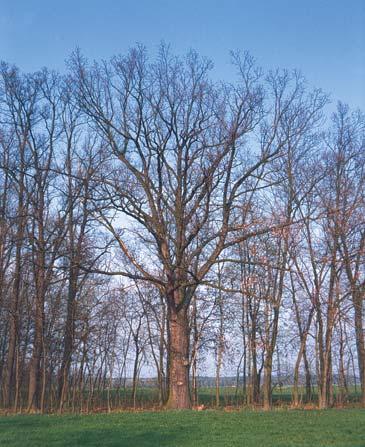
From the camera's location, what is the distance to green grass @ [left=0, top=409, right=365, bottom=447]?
1105 cm

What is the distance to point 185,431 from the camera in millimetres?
12664

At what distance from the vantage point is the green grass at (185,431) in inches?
435

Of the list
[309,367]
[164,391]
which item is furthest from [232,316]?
[164,391]

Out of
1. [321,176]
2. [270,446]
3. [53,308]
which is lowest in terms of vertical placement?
[270,446]

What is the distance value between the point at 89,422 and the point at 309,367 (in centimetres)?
2169

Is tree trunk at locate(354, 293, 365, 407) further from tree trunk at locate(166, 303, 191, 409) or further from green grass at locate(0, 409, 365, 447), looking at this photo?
green grass at locate(0, 409, 365, 447)

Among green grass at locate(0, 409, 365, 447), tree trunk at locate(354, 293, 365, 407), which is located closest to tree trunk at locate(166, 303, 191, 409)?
green grass at locate(0, 409, 365, 447)

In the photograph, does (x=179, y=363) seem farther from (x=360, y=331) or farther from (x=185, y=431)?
(x=360, y=331)

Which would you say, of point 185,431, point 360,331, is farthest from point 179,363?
point 360,331

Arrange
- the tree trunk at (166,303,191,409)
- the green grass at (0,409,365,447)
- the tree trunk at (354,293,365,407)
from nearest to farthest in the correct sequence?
1. the green grass at (0,409,365,447)
2. the tree trunk at (166,303,191,409)
3. the tree trunk at (354,293,365,407)

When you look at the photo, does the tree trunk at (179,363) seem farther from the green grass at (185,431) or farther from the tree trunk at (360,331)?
the tree trunk at (360,331)

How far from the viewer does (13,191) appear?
29250mm

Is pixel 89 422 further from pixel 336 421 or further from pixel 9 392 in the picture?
pixel 9 392

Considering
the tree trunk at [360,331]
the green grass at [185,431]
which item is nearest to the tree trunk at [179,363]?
the green grass at [185,431]
